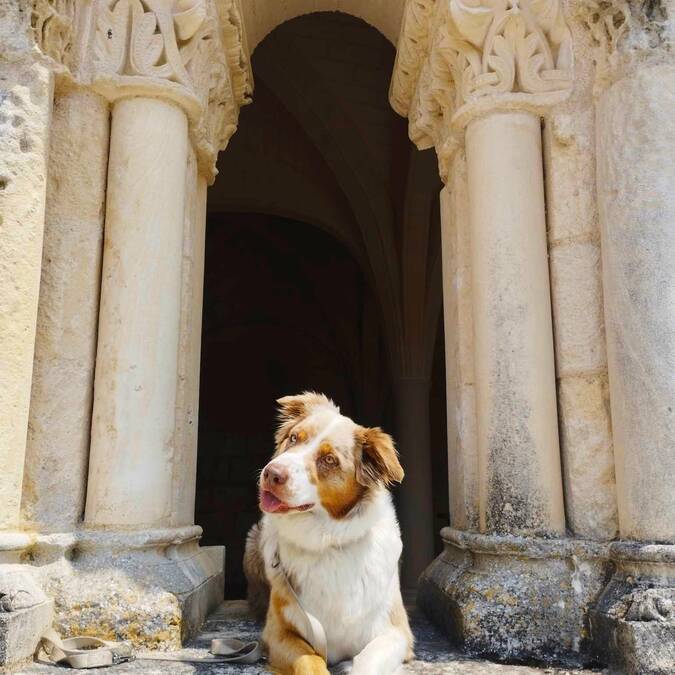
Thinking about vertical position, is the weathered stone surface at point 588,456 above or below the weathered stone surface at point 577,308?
below

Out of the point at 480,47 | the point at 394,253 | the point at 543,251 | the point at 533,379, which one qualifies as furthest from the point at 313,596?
the point at 394,253

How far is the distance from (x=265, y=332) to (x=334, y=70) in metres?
6.99

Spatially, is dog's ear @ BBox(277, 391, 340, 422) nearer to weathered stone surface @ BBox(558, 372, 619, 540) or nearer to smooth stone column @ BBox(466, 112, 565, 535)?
smooth stone column @ BBox(466, 112, 565, 535)

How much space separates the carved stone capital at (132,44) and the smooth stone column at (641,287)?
173cm

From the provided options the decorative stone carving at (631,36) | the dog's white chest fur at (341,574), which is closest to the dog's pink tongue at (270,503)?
the dog's white chest fur at (341,574)

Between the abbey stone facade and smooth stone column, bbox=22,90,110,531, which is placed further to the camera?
smooth stone column, bbox=22,90,110,531

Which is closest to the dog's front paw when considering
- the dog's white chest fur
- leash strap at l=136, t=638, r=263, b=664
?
the dog's white chest fur

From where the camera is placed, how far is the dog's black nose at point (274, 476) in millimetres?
1951

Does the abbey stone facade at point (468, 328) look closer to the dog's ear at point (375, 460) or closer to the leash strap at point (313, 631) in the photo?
the leash strap at point (313, 631)

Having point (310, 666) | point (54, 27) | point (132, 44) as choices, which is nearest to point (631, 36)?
point (132, 44)

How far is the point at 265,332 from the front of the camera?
14500 millimetres

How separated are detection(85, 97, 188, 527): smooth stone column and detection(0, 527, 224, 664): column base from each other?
9 cm

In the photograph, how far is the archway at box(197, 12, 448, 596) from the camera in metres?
8.36

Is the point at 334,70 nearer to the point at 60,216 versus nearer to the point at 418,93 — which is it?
the point at 418,93
